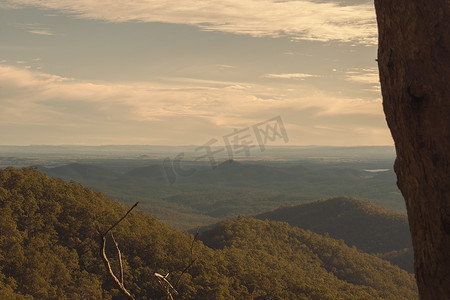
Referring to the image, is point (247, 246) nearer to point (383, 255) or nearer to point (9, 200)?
point (9, 200)

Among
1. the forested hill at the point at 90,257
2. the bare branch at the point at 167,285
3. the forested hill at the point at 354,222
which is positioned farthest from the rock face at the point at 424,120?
the forested hill at the point at 354,222

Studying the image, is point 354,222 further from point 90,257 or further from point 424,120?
point 424,120

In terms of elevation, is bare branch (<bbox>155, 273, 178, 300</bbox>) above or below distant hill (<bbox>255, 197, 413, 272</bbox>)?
above

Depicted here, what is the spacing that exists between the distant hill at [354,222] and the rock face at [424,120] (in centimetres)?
11525

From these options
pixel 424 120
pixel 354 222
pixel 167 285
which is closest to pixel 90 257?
pixel 167 285

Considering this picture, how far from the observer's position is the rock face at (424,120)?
3793 mm

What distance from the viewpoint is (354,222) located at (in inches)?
4882

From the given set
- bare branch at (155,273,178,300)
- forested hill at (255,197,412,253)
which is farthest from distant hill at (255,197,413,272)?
bare branch at (155,273,178,300)

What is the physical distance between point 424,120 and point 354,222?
12610 centimetres

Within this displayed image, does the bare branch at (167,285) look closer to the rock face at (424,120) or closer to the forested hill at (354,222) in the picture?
the rock face at (424,120)

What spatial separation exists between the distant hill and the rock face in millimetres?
115253

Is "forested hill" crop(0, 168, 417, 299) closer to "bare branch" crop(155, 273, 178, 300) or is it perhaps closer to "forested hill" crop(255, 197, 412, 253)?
"bare branch" crop(155, 273, 178, 300)

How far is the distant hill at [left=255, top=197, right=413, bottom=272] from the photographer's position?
115 meters

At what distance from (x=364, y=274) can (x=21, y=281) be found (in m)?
57.1
